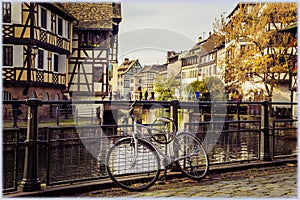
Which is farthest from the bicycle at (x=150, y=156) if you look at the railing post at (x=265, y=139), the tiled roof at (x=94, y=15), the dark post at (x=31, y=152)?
the tiled roof at (x=94, y=15)

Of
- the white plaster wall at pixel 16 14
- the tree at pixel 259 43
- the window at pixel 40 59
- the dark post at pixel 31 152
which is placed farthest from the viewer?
the tree at pixel 259 43

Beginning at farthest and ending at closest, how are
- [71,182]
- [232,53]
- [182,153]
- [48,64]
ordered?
[232,53] → [48,64] → [182,153] → [71,182]

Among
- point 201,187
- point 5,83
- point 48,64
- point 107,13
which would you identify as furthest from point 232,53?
point 201,187

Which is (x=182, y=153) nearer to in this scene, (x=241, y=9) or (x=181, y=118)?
(x=181, y=118)

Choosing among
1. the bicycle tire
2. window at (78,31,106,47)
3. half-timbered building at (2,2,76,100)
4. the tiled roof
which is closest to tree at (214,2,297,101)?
the tiled roof

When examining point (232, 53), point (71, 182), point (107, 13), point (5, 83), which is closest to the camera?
point (71, 182)

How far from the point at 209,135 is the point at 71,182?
2.14 m

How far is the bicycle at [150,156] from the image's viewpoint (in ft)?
16.1

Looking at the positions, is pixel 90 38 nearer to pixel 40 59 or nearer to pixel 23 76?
pixel 40 59

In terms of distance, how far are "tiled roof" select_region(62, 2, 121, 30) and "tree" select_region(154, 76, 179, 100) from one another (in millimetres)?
17818

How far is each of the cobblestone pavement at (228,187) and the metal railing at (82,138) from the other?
43cm

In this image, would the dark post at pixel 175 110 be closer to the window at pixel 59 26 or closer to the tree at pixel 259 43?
the tree at pixel 259 43

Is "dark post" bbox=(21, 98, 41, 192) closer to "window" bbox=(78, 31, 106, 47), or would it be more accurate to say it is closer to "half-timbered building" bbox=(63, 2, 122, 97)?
"half-timbered building" bbox=(63, 2, 122, 97)

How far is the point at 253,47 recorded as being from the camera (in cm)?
2483
